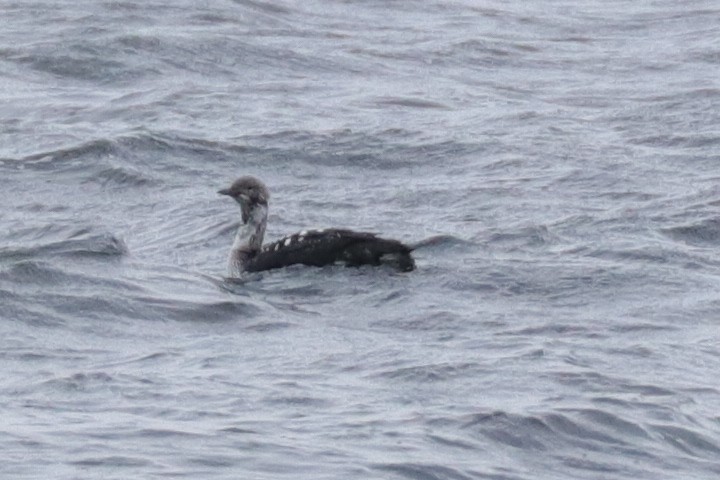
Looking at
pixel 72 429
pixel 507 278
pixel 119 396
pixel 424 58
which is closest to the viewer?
pixel 72 429

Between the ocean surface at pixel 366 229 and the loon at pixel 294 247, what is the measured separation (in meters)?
0.15

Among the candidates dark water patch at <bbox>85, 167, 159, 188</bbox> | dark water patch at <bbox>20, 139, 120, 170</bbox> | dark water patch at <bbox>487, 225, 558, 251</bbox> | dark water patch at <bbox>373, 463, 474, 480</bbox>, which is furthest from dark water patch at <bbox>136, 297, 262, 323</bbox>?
dark water patch at <bbox>20, 139, 120, 170</bbox>

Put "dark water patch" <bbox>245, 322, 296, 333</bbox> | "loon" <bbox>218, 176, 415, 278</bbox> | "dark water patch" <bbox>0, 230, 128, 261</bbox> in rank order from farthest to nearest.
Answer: "dark water patch" <bbox>0, 230, 128, 261</bbox>
"loon" <bbox>218, 176, 415, 278</bbox>
"dark water patch" <bbox>245, 322, 296, 333</bbox>

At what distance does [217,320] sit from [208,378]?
1.81 m

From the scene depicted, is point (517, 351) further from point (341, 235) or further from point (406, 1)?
point (406, 1)

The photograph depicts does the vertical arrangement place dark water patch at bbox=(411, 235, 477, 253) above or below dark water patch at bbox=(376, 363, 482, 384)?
below

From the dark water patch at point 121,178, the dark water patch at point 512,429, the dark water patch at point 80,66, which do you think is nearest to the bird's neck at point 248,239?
the dark water patch at point 121,178

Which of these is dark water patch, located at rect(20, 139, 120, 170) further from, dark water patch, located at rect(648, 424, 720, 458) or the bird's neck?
dark water patch, located at rect(648, 424, 720, 458)

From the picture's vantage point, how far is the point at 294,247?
14906 mm

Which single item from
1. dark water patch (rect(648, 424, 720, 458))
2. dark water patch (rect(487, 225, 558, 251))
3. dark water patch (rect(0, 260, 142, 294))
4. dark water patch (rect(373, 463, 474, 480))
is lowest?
dark water patch (rect(0, 260, 142, 294))

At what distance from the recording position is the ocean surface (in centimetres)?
1059

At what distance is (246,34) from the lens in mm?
24922

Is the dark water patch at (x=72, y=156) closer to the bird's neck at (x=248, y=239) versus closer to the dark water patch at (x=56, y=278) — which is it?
the bird's neck at (x=248, y=239)

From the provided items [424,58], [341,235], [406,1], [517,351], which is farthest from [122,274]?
[406,1]
